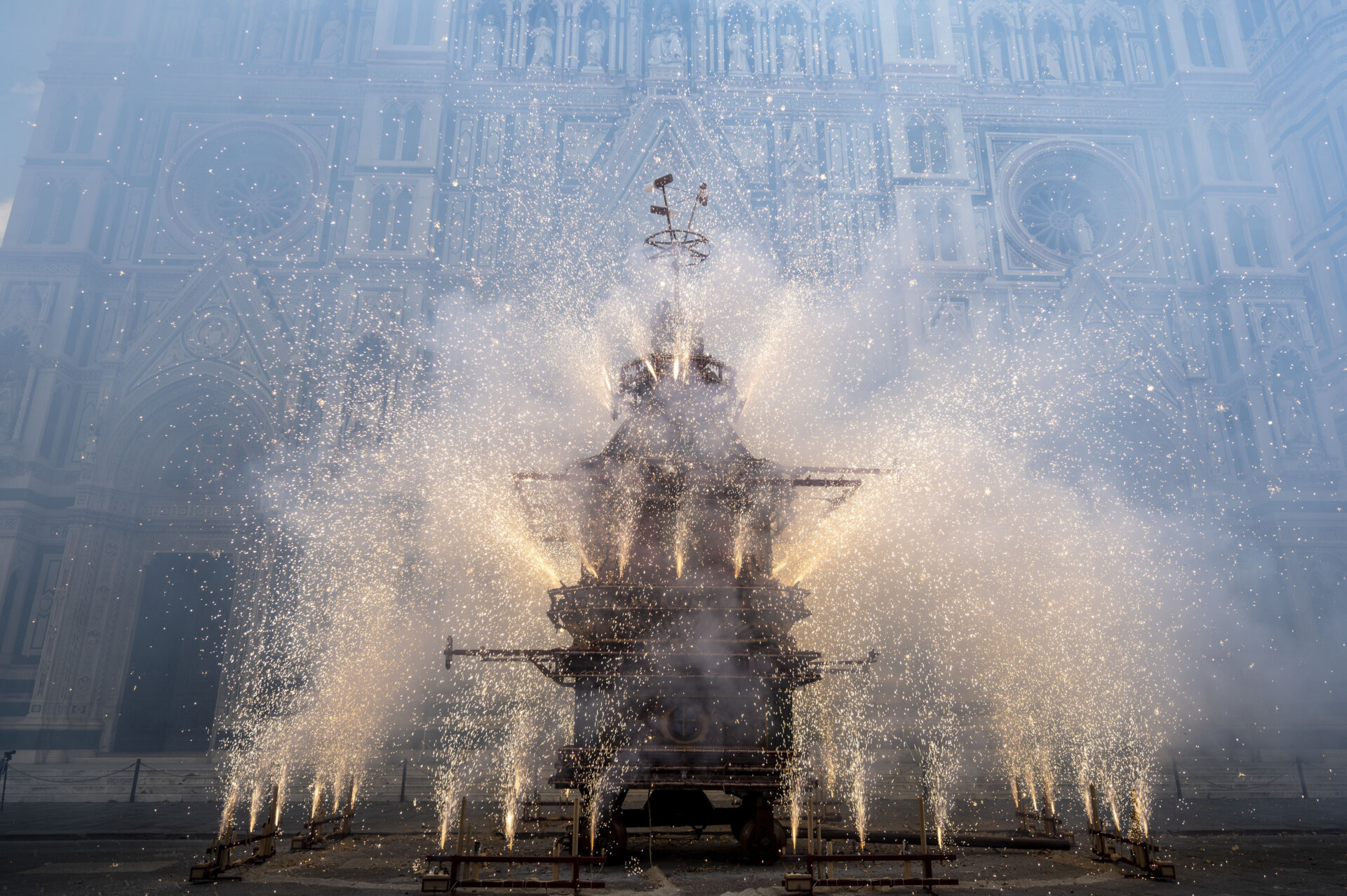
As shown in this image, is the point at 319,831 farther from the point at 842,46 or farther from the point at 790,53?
the point at 842,46

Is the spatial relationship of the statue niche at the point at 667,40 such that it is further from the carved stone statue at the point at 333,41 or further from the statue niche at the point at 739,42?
the carved stone statue at the point at 333,41

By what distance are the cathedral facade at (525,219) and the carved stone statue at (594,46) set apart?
133mm

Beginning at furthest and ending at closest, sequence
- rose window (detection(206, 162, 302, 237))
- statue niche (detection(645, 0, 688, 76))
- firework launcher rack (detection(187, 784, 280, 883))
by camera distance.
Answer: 1. statue niche (detection(645, 0, 688, 76))
2. rose window (detection(206, 162, 302, 237))
3. firework launcher rack (detection(187, 784, 280, 883))

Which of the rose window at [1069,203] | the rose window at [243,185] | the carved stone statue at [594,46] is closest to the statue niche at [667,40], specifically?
the carved stone statue at [594,46]

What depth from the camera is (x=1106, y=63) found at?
25.8 metres

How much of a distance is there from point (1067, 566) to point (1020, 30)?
67.4 feet

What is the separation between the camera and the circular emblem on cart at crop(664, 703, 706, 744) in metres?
7.98

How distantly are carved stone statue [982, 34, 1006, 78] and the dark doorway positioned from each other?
1173 inches

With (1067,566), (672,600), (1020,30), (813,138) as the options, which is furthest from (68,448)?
(1020,30)

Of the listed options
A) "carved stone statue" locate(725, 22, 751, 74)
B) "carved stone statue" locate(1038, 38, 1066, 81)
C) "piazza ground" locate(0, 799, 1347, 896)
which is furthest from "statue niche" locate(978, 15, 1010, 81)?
"piazza ground" locate(0, 799, 1347, 896)

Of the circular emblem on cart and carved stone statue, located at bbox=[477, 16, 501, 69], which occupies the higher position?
carved stone statue, located at bbox=[477, 16, 501, 69]

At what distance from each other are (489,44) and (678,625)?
25.0 m

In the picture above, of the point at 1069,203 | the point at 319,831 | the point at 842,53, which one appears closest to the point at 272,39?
the point at 842,53

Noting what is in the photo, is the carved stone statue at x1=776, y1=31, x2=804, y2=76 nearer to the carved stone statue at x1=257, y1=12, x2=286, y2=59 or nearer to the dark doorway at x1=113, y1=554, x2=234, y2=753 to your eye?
the carved stone statue at x1=257, y1=12, x2=286, y2=59
